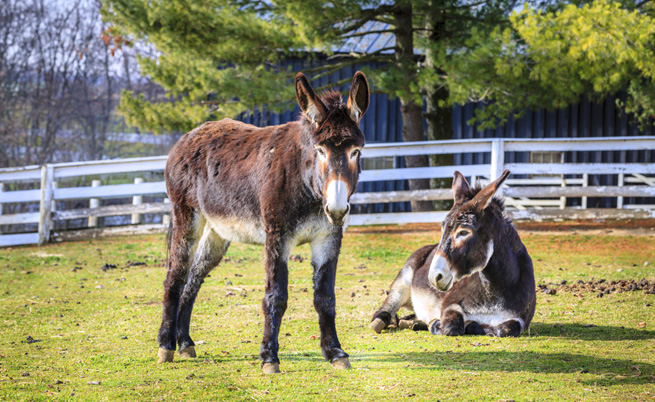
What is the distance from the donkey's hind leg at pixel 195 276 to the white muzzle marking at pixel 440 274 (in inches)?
70.1

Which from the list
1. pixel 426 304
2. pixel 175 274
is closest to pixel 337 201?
pixel 175 274

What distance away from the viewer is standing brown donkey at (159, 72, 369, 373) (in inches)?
187

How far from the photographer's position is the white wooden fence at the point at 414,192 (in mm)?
13211

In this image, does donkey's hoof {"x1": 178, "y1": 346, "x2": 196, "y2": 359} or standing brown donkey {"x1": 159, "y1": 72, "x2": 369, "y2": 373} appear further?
donkey's hoof {"x1": 178, "y1": 346, "x2": 196, "y2": 359}

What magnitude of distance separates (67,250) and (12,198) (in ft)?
7.13

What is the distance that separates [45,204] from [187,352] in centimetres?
981

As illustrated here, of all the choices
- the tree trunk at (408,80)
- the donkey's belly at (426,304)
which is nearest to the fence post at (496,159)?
the tree trunk at (408,80)

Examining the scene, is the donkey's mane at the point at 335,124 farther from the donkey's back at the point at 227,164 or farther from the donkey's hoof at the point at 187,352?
the donkey's hoof at the point at 187,352

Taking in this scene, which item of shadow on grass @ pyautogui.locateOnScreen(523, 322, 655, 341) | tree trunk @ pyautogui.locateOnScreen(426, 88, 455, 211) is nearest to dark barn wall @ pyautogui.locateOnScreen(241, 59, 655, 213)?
tree trunk @ pyautogui.locateOnScreen(426, 88, 455, 211)

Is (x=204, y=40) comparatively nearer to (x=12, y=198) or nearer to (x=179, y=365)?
(x=12, y=198)

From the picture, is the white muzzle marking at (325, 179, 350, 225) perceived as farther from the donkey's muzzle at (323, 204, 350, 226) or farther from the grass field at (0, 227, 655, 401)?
the grass field at (0, 227, 655, 401)

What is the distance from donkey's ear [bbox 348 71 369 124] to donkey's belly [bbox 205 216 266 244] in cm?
110

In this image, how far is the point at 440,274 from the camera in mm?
5469

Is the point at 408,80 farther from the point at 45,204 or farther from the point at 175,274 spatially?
the point at 175,274
